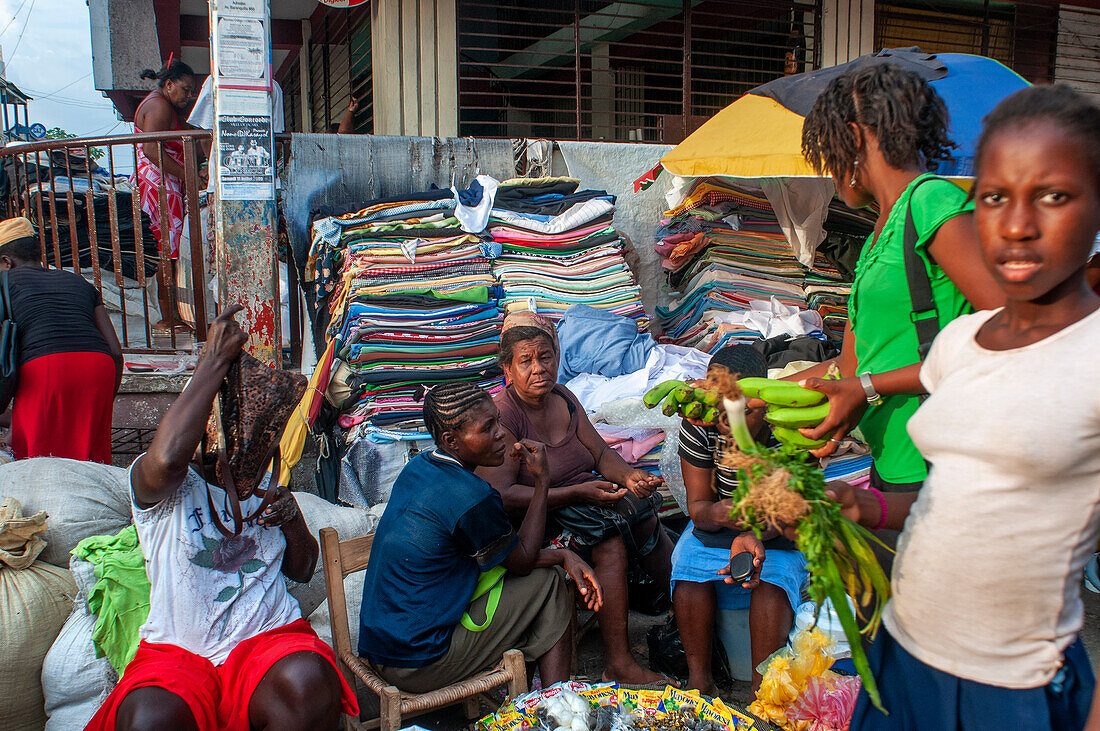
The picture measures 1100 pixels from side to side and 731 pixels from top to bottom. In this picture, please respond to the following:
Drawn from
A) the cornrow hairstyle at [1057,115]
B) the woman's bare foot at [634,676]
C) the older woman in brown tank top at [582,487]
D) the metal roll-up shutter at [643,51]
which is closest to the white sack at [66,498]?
the older woman in brown tank top at [582,487]

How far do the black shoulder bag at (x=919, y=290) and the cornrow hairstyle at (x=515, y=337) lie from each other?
2.16 m

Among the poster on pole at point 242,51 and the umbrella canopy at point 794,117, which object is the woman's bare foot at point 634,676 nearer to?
the umbrella canopy at point 794,117

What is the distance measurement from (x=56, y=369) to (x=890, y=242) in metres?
3.90

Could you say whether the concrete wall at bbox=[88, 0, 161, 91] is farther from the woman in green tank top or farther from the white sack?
the woman in green tank top

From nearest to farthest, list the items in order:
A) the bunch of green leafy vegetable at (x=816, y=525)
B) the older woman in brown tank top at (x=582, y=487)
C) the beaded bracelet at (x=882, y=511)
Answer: the bunch of green leafy vegetable at (x=816, y=525)
the beaded bracelet at (x=882, y=511)
the older woman in brown tank top at (x=582, y=487)

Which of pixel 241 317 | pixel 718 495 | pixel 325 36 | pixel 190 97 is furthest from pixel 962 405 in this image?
pixel 325 36

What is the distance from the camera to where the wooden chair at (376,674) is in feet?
8.89

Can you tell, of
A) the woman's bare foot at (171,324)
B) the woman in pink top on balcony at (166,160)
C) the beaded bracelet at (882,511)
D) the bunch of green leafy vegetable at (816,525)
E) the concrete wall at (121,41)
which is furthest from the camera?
the concrete wall at (121,41)

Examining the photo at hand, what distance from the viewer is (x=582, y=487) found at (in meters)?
3.51

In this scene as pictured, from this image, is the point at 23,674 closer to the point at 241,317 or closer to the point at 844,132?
the point at 241,317

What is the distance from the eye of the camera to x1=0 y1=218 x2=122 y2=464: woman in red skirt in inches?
157

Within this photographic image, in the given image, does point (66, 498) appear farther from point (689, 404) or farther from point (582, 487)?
point (689, 404)

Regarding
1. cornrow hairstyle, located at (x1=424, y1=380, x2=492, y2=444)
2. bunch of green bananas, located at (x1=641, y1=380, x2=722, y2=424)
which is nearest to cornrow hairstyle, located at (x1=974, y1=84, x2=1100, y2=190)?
bunch of green bananas, located at (x1=641, y1=380, x2=722, y2=424)

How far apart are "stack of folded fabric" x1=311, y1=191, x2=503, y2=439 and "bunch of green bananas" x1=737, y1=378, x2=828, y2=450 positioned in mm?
3129
